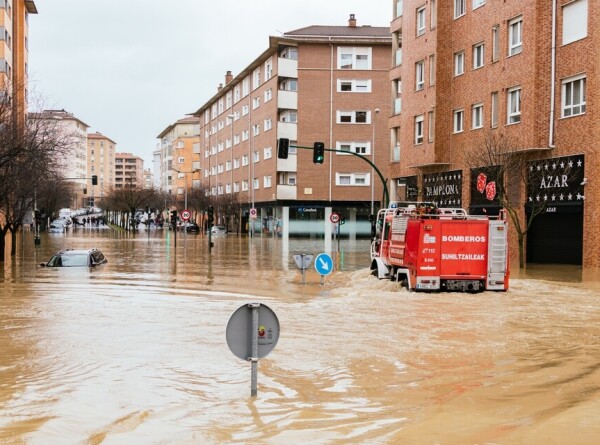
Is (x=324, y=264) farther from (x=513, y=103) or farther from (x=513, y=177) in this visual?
(x=513, y=103)

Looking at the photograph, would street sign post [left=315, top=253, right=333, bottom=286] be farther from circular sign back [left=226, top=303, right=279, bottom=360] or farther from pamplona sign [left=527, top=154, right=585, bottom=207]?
circular sign back [left=226, top=303, right=279, bottom=360]

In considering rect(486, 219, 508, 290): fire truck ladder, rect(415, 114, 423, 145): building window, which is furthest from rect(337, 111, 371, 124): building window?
rect(486, 219, 508, 290): fire truck ladder

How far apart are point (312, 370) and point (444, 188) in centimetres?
3077

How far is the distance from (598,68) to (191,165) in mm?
110961

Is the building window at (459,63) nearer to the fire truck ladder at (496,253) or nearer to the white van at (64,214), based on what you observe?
the fire truck ladder at (496,253)

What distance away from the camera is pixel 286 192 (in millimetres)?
70000

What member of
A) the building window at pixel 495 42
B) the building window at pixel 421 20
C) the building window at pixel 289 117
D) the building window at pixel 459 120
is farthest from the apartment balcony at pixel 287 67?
the building window at pixel 495 42

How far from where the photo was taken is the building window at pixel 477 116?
122ft

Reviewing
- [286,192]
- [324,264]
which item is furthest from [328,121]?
[324,264]

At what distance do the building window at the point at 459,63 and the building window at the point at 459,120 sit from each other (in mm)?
2006

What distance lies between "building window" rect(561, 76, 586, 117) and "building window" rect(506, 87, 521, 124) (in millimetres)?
2720

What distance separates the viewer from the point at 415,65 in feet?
141

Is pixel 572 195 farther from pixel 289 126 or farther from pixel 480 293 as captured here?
pixel 289 126

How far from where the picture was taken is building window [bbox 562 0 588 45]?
97.6 ft
